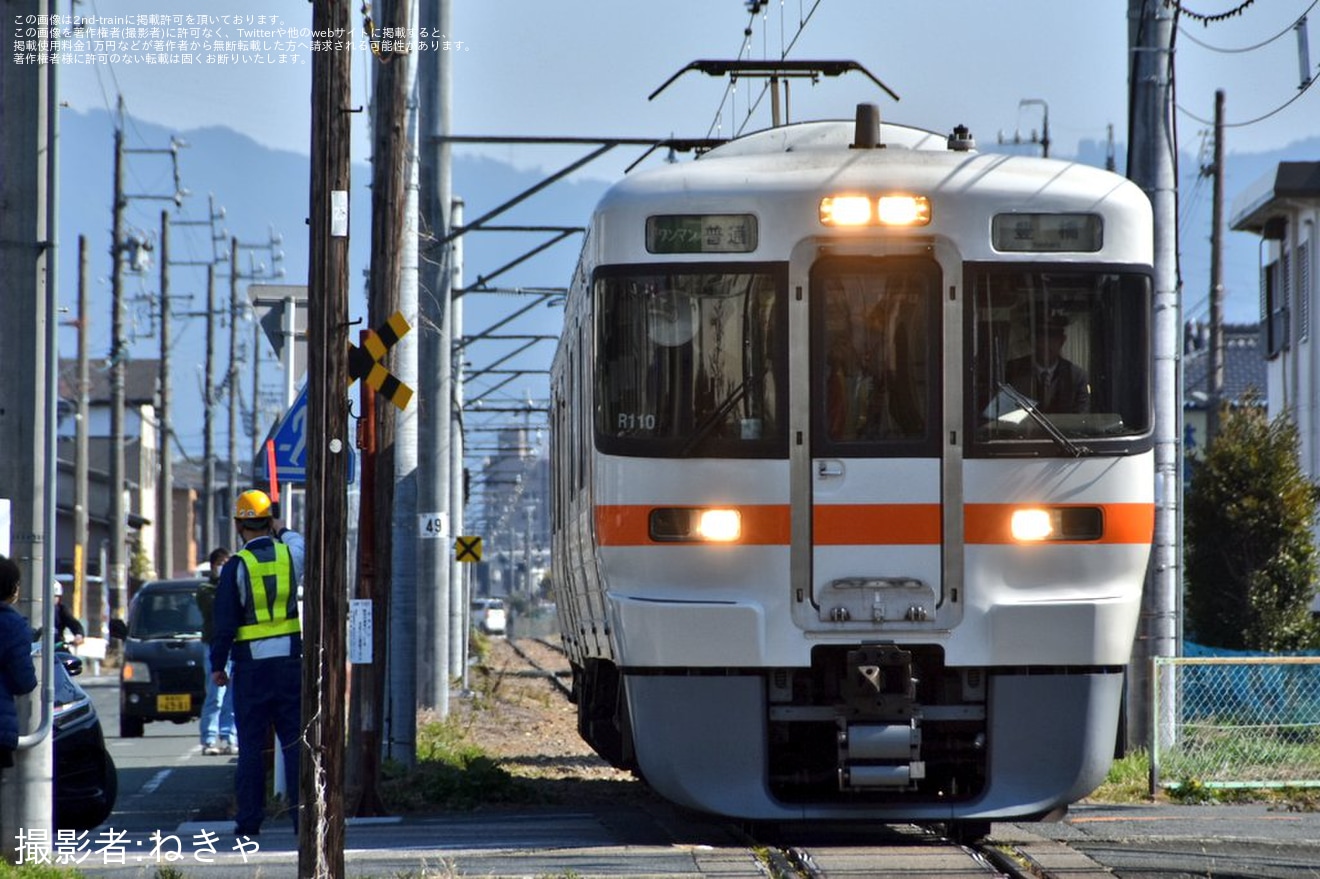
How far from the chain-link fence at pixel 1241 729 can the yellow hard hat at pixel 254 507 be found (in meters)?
5.24

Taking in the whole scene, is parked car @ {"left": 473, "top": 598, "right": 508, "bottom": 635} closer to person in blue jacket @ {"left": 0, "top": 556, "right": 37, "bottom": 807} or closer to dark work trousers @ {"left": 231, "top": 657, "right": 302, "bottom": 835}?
dark work trousers @ {"left": 231, "top": 657, "right": 302, "bottom": 835}

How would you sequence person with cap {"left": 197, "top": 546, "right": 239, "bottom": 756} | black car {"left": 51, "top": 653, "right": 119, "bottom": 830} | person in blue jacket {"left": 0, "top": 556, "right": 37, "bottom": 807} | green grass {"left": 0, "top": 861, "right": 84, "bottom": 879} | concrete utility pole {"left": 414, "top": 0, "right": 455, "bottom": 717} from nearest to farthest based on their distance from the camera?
1. green grass {"left": 0, "top": 861, "right": 84, "bottom": 879}
2. person in blue jacket {"left": 0, "top": 556, "right": 37, "bottom": 807}
3. black car {"left": 51, "top": 653, "right": 119, "bottom": 830}
4. person with cap {"left": 197, "top": 546, "right": 239, "bottom": 756}
5. concrete utility pole {"left": 414, "top": 0, "right": 455, "bottom": 717}

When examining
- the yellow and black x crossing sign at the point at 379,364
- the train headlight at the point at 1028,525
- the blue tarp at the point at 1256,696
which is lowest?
the blue tarp at the point at 1256,696

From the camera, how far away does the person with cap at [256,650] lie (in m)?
10.7

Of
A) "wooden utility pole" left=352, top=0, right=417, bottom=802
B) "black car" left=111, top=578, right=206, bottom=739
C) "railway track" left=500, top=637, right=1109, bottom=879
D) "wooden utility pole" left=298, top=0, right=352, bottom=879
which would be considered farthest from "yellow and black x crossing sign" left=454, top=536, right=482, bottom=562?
"wooden utility pole" left=298, top=0, right=352, bottom=879

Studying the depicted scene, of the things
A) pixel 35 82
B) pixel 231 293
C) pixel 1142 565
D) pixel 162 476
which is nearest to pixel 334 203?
pixel 35 82

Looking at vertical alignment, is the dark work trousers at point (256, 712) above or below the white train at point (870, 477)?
below

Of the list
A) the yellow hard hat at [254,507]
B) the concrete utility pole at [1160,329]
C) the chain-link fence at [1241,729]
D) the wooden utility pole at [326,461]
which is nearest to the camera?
the wooden utility pole at [326,461]

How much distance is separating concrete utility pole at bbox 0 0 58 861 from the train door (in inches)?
136

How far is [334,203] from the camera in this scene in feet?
26.6

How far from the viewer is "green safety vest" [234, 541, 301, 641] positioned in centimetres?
1076

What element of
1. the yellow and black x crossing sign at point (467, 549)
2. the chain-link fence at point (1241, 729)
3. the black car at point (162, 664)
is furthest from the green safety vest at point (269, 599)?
the yellow and black x crossing sign at point (467, 549)

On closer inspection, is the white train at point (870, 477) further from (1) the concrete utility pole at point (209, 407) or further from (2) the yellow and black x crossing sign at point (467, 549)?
(1) the concrete utility pole at point (209, 407)

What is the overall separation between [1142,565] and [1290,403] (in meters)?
22.6
